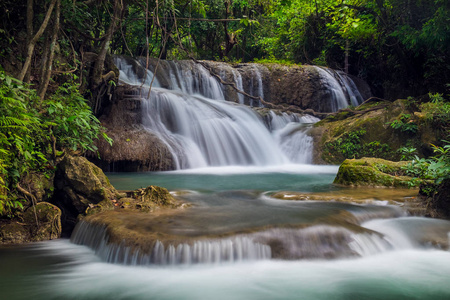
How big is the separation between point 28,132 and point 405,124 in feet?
30.1

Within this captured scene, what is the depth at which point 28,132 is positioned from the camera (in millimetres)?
3658

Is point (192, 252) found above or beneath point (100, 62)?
beneath

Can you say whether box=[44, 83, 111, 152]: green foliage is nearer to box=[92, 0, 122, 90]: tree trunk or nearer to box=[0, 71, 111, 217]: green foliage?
box=[0, 71, 111, 217]: green foliage

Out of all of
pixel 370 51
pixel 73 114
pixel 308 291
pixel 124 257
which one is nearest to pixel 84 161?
pixel 73 114

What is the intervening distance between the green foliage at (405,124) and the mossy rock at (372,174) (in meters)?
3.21

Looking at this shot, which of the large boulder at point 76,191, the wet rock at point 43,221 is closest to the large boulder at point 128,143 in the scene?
the large boulder at point 76,191

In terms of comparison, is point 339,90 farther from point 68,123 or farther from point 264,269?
point 264,269

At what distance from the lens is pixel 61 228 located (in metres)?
4.14

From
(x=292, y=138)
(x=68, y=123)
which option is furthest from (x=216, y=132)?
(x=68, y=123)

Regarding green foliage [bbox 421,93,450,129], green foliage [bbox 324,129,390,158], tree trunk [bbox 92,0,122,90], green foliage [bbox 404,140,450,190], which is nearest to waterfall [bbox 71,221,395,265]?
green foliage [bbox 404,140,450,190]

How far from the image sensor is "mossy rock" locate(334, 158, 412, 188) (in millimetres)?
6078

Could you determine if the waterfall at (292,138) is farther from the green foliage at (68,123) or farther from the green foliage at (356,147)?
the green foliage at (68,123)

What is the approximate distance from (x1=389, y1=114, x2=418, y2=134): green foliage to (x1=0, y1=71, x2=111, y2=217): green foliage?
815 cm

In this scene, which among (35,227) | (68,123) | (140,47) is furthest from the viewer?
(140,47)
